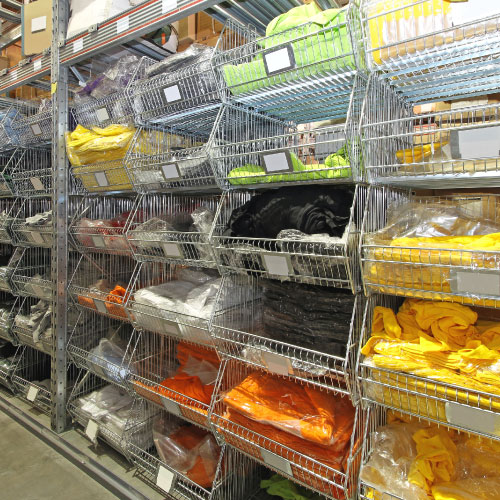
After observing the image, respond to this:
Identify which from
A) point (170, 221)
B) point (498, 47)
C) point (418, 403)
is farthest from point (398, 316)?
point (170, 221)

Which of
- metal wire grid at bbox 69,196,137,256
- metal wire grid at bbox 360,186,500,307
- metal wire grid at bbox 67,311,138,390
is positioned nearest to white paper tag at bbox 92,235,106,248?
metal wire grid at bbox 69,196,137,256

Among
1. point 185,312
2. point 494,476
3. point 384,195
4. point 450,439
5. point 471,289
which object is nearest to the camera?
point 471,289

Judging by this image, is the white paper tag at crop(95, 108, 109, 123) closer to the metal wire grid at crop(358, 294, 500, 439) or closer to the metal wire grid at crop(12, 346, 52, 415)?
the metal wire grid at crop(358, 294, 500, 439)

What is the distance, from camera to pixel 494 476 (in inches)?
46.7

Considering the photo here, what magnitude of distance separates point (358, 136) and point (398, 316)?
60cm

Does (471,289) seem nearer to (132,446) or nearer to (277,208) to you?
(277,208)

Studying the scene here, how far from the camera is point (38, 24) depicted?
2.49m

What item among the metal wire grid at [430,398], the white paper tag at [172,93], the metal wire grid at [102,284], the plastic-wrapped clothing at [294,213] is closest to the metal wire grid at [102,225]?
the metal wire grid at [102,284]

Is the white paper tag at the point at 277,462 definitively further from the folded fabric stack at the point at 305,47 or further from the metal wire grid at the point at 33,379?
the metal wire grid at the point at 33,379

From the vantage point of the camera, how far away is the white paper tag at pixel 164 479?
1.83 meters

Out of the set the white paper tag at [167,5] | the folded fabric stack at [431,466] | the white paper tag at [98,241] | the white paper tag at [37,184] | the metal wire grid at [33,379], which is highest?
the white paper tag at [167,5]

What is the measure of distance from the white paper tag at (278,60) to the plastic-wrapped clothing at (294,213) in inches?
A: 17.1

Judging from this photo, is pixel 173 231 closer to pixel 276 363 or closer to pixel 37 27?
pixel 276 363

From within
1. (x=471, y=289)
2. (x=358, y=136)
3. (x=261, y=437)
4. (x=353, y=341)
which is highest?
(x=358, y=136)
